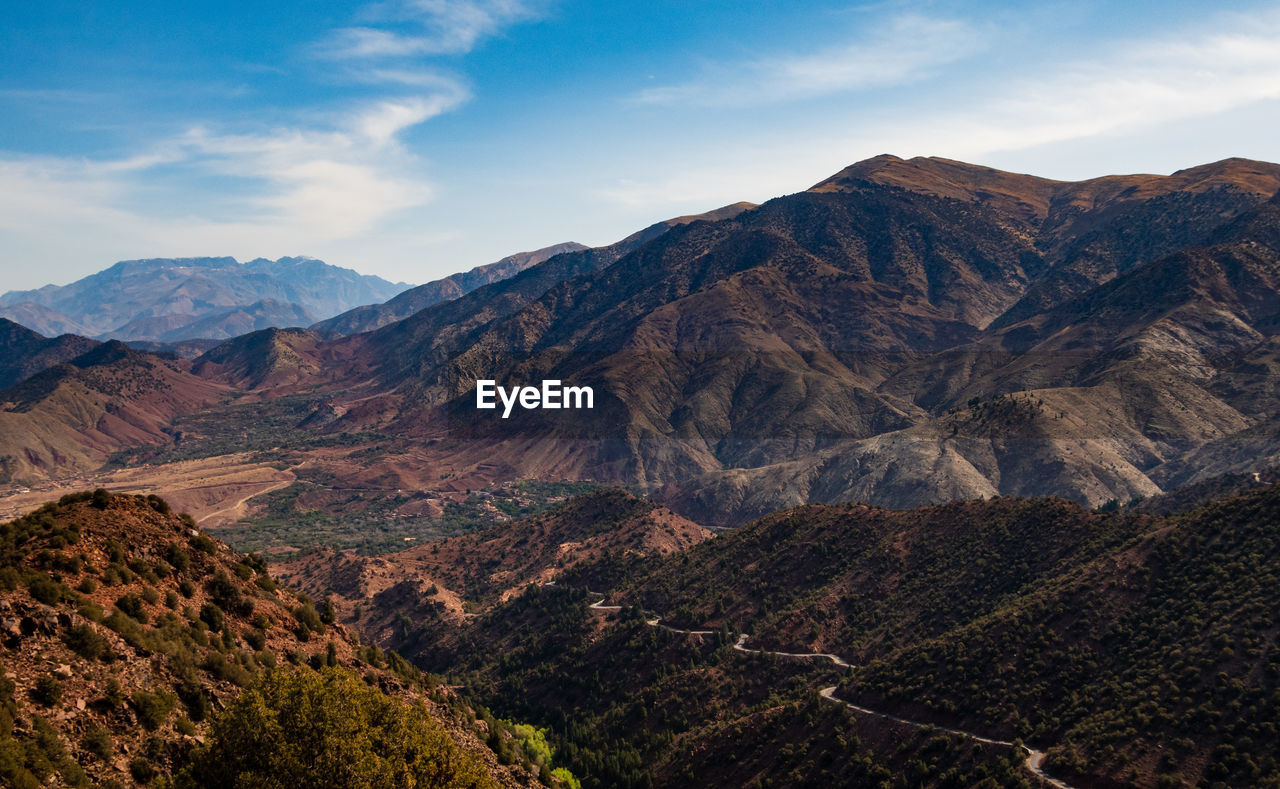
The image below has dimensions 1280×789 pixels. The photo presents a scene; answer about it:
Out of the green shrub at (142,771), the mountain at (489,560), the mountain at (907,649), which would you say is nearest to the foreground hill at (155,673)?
the green shrub at (142,771)

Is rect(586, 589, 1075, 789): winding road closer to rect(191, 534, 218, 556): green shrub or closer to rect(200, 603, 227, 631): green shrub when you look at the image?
rect(200, 603, 227, 631): green shrub

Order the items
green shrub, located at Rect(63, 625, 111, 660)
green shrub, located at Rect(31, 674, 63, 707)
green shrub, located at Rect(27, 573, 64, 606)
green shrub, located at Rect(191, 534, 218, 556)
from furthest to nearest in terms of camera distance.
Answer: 1. green shrub, located at Rect(191, 534, 218, 556)
2. green shrub, located at Rect(27, 573, 64, 606)
3. green shrub, located at Rect(63, 625, 111, 660)
4. green shrub, located at Rect(31, 674, 63, 707)

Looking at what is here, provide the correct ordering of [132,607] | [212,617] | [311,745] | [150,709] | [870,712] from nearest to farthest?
[311,745] → [150,709] → [132,607] → [212,617] → [870,712]

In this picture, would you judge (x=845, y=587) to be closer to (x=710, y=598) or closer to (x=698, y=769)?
(x=710, y=598)

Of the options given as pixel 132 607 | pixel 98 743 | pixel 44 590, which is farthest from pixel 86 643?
pixel 98 743

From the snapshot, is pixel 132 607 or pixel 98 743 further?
pixel 132 607

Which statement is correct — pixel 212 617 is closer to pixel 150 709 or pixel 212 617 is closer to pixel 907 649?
pixel 150 709

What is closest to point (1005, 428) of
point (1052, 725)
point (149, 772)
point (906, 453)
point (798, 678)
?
point (906, 453)

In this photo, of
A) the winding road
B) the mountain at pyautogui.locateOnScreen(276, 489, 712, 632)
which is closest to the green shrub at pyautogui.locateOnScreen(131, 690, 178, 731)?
the winding road
